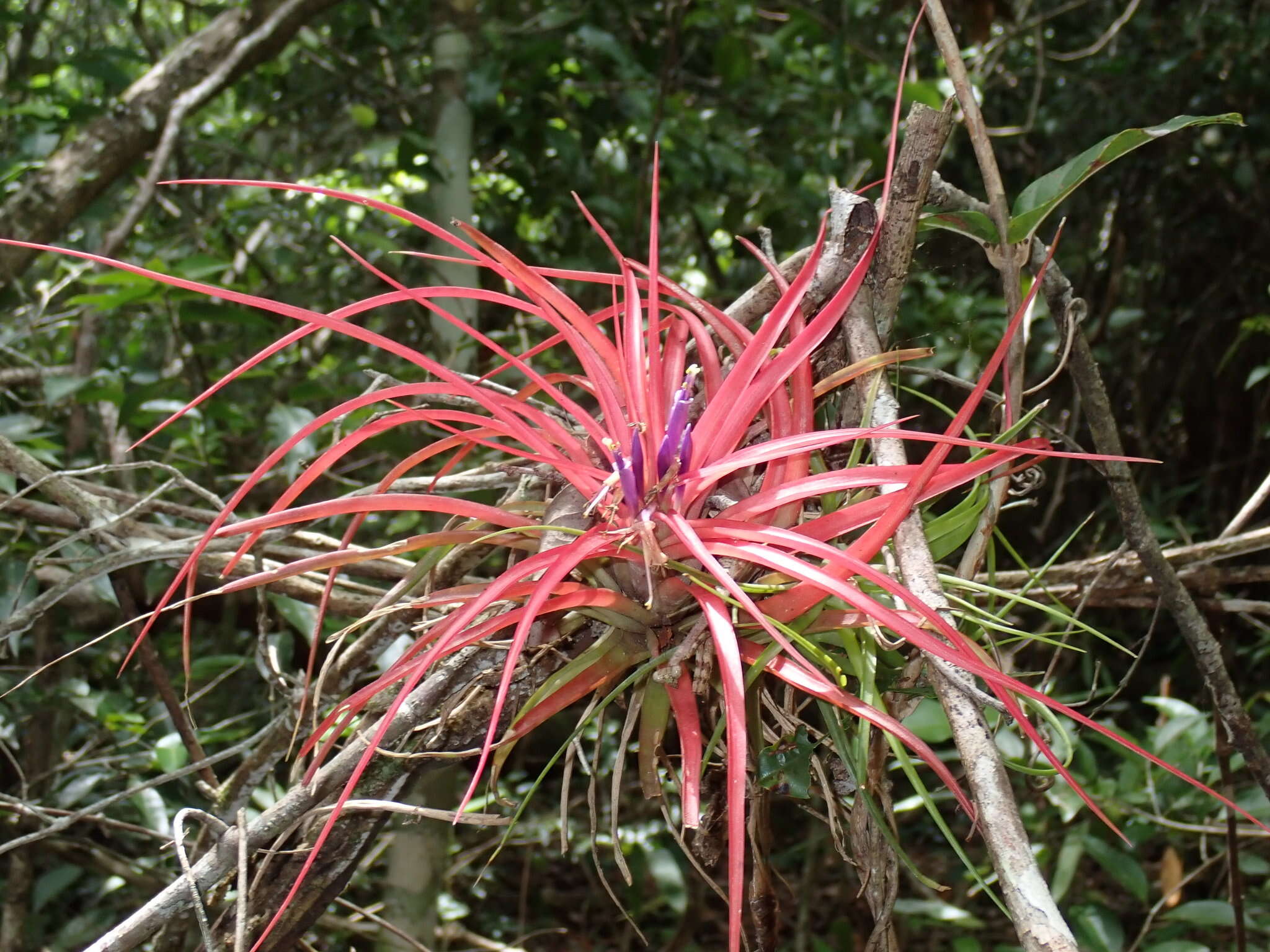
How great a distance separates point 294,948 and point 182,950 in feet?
0.65

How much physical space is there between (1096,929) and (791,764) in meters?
0.76

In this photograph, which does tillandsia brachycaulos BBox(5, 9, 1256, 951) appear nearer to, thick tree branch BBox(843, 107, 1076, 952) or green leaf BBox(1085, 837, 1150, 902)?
thick tree branch BBox(843, 107, 1076, 952)

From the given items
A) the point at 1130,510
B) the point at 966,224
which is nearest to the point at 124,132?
the point at 966,224

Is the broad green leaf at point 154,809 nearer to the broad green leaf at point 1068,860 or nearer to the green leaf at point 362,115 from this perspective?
the broad green leaf at point 1068,860

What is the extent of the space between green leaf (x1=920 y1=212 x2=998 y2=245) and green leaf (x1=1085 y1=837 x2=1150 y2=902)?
81 cm

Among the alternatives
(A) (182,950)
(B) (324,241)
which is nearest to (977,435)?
(A) (182,950)

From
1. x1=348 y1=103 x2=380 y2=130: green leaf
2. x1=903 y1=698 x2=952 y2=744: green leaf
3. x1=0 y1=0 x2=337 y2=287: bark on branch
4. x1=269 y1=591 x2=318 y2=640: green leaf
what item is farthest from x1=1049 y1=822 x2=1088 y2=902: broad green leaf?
x1=348 y1=103 x2=380 y2=130: green leaf

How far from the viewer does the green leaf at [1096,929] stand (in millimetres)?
1061

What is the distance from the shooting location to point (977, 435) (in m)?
0.63

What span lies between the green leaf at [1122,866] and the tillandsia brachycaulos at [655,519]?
740 millimetres

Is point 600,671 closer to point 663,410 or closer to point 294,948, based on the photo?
point 663,410

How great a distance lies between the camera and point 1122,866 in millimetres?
1104

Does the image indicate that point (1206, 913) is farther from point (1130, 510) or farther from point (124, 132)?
point (124, 132)

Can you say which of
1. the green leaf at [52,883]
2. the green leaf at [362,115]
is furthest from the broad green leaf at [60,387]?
the green leaf at [362,115]
